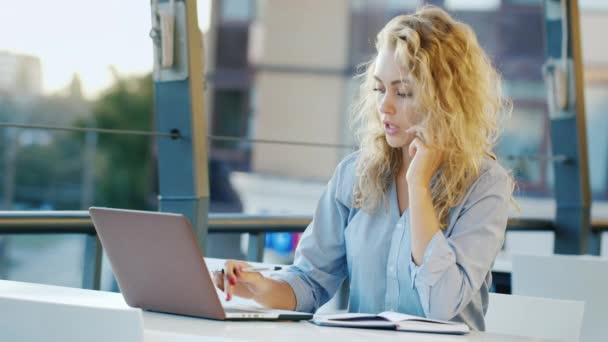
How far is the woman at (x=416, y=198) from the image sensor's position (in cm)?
163

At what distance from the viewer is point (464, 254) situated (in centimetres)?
162

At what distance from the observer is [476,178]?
68.2 inches

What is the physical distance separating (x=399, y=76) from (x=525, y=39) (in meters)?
14.2

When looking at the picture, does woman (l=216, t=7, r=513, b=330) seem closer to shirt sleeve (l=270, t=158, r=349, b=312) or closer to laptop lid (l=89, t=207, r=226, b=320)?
shirt sleeve (l=270, t=158, r=349, b=312)

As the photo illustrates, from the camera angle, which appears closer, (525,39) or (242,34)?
(525,39)

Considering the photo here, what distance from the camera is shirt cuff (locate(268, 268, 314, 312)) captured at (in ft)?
5.82

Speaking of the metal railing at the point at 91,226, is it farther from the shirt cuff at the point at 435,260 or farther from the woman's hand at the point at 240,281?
Answer: the shirt cuff at the point at 435,260

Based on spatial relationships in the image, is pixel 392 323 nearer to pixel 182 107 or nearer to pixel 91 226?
pixel 91 226

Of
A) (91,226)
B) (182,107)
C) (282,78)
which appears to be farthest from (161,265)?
(282,78)

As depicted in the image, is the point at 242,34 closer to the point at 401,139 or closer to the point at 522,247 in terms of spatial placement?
the point at 522,247

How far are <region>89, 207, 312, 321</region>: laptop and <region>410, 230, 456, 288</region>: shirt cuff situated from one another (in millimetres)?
265

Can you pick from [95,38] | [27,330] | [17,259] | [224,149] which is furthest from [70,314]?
[17,259]

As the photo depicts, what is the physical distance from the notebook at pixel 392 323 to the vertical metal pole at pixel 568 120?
7.64 ft

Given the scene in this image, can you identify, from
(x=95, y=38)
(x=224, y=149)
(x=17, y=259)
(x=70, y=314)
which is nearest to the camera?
(x=70, y=314)
